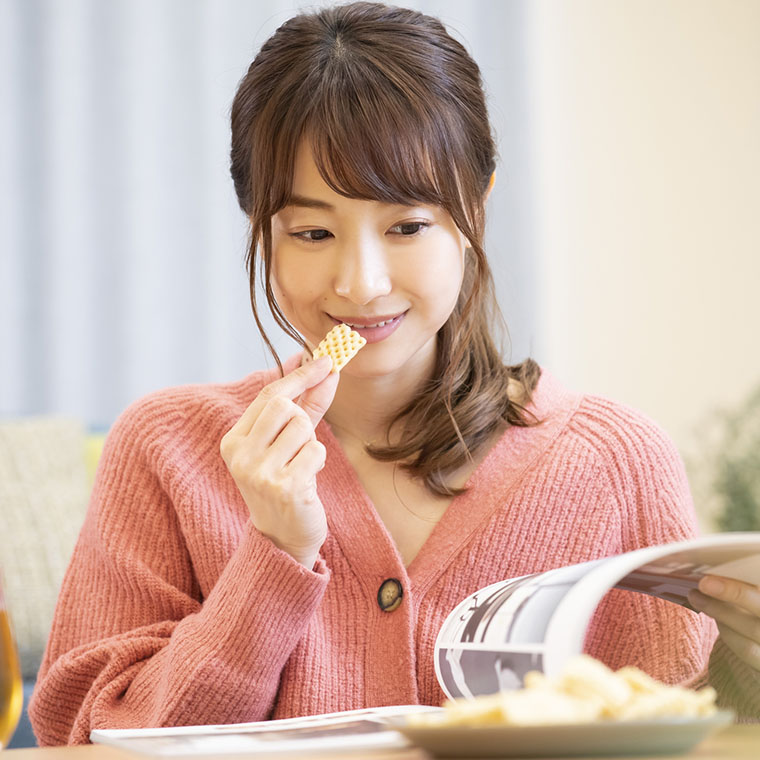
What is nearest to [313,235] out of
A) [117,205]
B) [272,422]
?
[272,422]

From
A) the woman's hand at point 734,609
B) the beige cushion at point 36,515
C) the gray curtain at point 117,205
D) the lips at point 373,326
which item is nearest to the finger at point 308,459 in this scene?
the lips at point 373,326

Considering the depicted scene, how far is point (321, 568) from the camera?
103 centimetres

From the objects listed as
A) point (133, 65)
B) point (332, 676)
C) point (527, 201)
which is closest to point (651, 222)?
point (527, 201)

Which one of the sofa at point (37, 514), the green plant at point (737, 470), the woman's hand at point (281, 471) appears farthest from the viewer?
the green plant at point (737, 470)

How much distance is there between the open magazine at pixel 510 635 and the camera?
595 mm

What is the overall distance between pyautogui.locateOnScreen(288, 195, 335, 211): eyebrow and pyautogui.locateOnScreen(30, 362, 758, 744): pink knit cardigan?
12.6 inches

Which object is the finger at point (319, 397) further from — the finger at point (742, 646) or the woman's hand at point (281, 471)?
the finger at point (742, 646)

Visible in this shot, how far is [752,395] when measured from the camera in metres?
2.95

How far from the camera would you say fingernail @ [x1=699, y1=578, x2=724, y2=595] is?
0.73m

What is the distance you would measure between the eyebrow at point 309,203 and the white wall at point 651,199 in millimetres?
2244

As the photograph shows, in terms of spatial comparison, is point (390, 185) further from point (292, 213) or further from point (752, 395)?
point (752, 395)

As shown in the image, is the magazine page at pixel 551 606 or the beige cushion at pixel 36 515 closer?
the magazine page at pixel 551 606

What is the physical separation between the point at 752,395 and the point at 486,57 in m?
1.36

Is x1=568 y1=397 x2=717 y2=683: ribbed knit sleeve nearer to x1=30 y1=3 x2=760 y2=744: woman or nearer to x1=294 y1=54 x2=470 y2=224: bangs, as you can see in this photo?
x1=30 y1=3 x2=760 y2=744: woman
